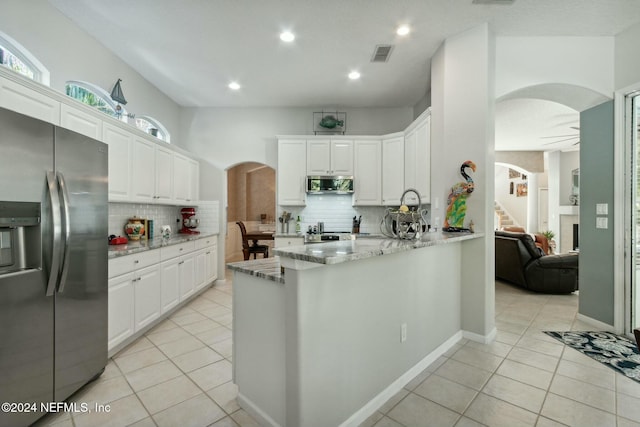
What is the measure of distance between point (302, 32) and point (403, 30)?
1051 millimetres

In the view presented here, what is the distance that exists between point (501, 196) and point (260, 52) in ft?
37.0

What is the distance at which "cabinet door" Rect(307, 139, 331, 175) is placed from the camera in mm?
4922

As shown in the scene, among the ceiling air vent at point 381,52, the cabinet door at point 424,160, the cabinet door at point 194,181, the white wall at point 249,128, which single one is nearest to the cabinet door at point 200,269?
the cabinet door at point 194,181

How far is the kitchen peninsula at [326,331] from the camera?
1406 mm

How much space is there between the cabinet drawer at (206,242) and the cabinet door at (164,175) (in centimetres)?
73

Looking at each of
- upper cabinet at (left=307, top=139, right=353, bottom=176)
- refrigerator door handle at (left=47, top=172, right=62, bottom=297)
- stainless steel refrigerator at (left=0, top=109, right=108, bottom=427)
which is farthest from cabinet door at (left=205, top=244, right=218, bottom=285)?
refrigerator door handle at (left=47, top=172, right=62, bottom=297)

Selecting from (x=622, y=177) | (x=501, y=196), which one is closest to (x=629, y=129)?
(x=622, y=177)

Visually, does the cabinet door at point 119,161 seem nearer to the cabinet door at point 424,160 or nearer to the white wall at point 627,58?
the cabinet door at point 424,160

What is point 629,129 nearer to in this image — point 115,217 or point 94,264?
point 94,264

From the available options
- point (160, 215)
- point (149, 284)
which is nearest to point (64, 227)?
point (149, 284)

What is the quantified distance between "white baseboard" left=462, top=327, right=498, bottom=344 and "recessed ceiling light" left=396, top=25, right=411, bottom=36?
10.3 ft

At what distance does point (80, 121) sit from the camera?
8.20ft

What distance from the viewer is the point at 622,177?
9.61 feet

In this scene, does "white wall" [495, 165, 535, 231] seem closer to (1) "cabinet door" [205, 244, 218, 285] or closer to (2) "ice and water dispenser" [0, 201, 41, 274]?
(1) "cabinet door" [205, 244, 218, 285]
